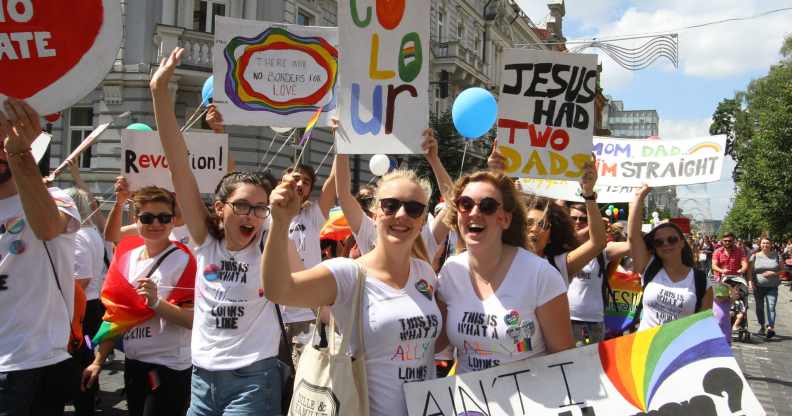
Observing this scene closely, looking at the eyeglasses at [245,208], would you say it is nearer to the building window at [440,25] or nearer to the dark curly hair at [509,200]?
the dark curly hair at [509,200]

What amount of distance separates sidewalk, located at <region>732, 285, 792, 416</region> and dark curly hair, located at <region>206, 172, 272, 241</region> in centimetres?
542

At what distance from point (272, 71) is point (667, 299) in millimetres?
3400

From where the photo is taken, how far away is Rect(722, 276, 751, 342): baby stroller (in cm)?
1173

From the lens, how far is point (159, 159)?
492 cm

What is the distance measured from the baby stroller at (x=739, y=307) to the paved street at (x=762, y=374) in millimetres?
210

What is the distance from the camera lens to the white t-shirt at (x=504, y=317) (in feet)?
8.62

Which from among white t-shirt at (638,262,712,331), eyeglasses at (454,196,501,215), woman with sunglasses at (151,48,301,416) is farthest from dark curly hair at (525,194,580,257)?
woman with sunglasses at (151,48,301,416)

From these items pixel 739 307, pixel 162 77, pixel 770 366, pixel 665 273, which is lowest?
pixel 770 366

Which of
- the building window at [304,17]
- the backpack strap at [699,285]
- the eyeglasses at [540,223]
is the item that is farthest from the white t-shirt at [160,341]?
the building window at [304,17]

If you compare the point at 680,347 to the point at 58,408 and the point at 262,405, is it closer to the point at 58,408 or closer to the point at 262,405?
the point at 262,405

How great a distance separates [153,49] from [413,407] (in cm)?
1805

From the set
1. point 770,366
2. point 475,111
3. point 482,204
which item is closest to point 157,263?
point 482,204

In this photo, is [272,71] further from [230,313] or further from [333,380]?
[333,380]

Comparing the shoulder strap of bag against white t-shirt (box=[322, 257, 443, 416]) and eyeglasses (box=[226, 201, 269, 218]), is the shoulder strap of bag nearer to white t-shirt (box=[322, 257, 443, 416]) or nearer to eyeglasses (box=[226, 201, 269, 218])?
eyeglasses (box=[226, 201, 269, 218])
